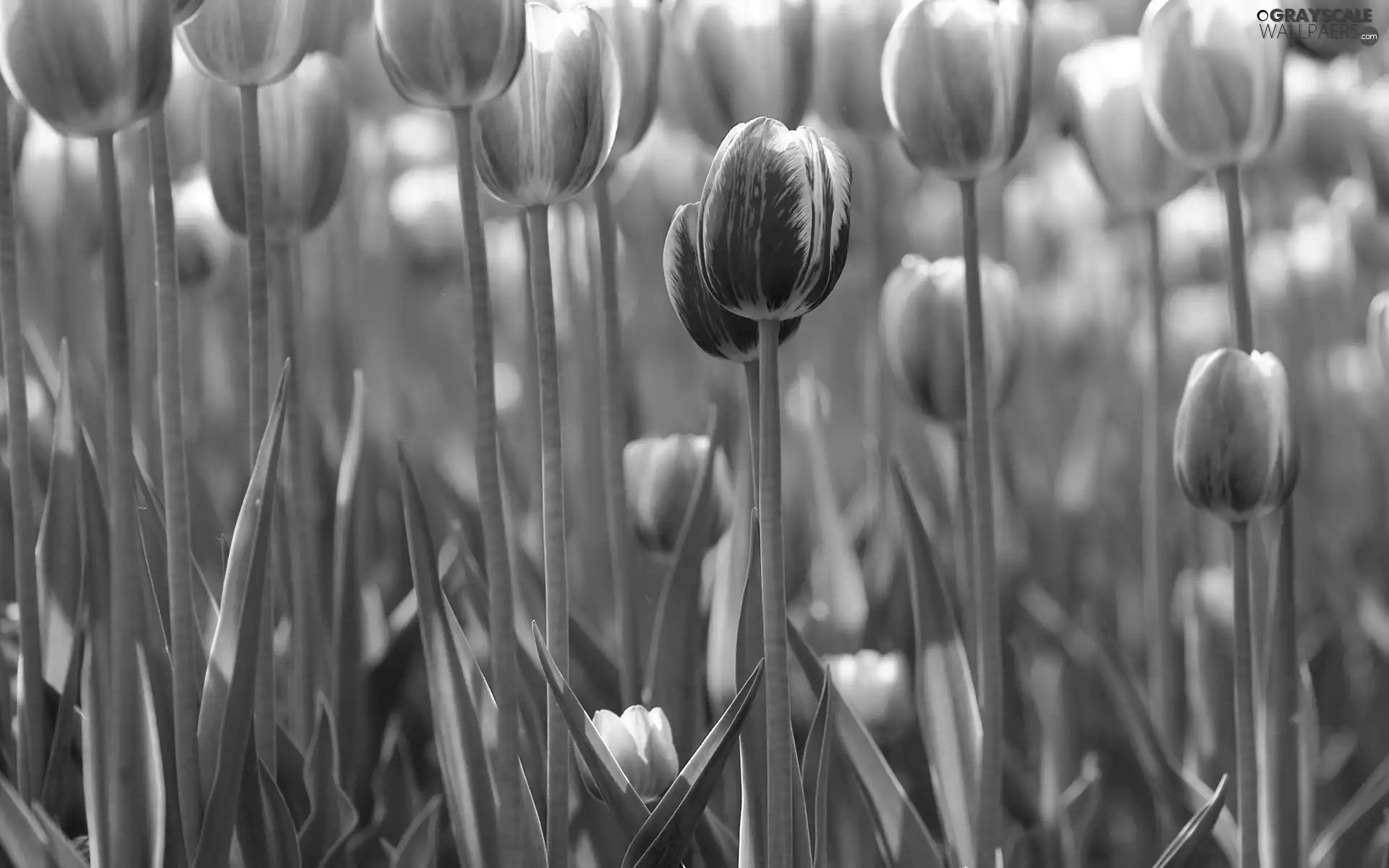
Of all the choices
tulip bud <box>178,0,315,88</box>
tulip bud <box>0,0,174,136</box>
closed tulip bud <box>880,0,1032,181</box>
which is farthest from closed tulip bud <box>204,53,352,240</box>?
closed tulip bud <box>880,0,1032,181</box>

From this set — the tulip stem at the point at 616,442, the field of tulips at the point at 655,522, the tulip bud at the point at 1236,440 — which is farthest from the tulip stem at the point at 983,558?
the tulip stem at the point at 616,442

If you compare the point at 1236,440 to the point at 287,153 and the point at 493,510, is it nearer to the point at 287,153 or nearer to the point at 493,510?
the point at 493,510

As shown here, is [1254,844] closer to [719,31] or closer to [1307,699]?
[1307,699]

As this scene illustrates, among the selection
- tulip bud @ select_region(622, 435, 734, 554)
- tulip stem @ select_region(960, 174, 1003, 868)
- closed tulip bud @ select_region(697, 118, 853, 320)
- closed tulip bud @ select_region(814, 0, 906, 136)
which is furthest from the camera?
closed tulip bud @ select_region(814, 0, 906, 136)

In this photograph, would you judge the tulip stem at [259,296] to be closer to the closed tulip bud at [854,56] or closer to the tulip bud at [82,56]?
the tulip bud at [82,56]

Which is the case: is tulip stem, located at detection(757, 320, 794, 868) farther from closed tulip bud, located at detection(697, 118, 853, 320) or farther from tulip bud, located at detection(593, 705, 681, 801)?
tulip bud, located at detection(593, 705, 681, 801)

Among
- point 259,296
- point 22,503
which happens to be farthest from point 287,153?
point 22,503
